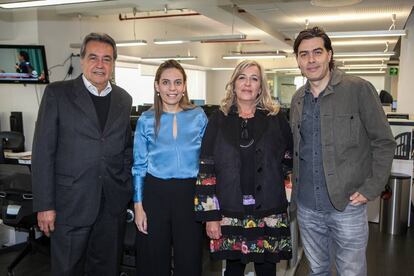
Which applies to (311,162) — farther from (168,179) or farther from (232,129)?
(168,179)

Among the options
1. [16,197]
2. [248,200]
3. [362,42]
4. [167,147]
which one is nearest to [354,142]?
[248,200]

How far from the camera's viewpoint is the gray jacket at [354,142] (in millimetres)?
1748

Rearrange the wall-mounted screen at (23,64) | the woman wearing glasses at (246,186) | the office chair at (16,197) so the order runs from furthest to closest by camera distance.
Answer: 1. the wall-mounted screen at (23,64)
2. the office chair at (16,197)
3. the woman wearing glasses at (246,186)

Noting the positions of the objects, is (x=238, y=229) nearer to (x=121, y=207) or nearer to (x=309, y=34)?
(x=121, y=207)

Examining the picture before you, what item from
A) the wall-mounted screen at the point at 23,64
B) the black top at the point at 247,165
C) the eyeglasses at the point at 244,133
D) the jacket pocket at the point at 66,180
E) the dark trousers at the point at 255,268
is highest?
the wall-mounted screen at the point at 23,64

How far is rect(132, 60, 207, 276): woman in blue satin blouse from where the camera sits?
1.99m

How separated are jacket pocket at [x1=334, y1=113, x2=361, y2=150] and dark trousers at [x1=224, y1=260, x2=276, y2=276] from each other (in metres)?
0.72

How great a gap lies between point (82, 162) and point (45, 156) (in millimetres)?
180

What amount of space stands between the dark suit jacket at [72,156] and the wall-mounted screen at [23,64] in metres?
4.55

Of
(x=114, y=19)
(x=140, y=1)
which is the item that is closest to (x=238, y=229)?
(x=140, y=1)

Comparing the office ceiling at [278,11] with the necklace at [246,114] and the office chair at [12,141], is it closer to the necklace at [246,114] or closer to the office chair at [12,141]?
the office chair at [12,141]

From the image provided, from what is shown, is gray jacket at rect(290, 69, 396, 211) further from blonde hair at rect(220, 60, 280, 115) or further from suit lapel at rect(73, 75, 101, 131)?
suit lapel at rect(73, 75, 101, 131)

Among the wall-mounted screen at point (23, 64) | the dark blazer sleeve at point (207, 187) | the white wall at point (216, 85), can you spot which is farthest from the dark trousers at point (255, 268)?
the white wall at point (216, 85)

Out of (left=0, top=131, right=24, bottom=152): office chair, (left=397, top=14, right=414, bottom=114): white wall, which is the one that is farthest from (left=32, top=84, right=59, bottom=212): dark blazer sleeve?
(left=397, top=14, right=414, bottom=114): white wall
